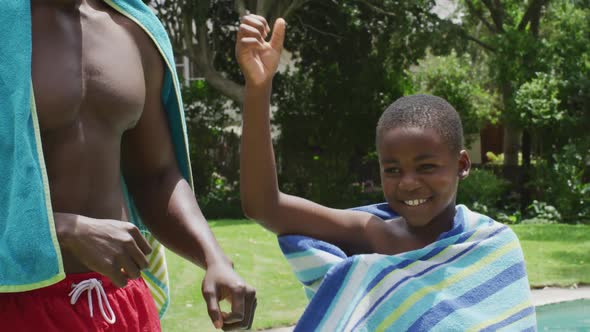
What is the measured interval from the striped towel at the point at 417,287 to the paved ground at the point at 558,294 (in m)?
5.37

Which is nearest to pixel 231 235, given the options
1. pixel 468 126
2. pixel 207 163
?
pixel 207 163

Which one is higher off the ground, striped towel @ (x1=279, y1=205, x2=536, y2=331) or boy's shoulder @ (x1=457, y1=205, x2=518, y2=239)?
boy's shoulder @ (x1=457, y1=205, x2=518, y2=239)

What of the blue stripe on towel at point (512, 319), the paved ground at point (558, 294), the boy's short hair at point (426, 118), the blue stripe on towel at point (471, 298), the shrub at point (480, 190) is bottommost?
the shrub at point (480, 190)

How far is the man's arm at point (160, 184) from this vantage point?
2.06m

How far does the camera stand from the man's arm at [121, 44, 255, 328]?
2.06 metres

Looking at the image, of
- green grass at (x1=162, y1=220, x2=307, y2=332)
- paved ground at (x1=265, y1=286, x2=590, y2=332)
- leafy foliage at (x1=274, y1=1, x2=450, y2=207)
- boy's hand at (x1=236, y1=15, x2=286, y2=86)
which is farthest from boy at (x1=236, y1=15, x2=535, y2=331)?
leafy foliage at (x1=274, y1=1, x2=450, y2=207)

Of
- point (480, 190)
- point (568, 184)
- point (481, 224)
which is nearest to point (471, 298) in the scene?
point (481, 224)

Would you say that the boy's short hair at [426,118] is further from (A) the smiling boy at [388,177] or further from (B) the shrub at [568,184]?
(B) the shrub at [568,184]

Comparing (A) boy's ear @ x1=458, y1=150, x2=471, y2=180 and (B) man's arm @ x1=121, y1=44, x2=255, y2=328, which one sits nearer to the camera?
(B) man's arm @ x1=121, y1=44, x2=255, y2=328

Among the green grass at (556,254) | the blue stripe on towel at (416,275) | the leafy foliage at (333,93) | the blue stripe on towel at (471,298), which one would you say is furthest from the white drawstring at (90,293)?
the leafy foliage at (333,93)

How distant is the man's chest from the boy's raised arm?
1.02ft

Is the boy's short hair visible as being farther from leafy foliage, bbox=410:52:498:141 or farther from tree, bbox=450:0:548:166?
leafy foliage, bbox=410:52:498:141

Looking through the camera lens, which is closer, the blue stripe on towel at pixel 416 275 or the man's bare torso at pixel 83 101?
the man's bare torso at pixel 83 101

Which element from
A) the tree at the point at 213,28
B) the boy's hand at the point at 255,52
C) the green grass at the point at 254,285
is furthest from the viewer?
the tree at the point at 213,28
